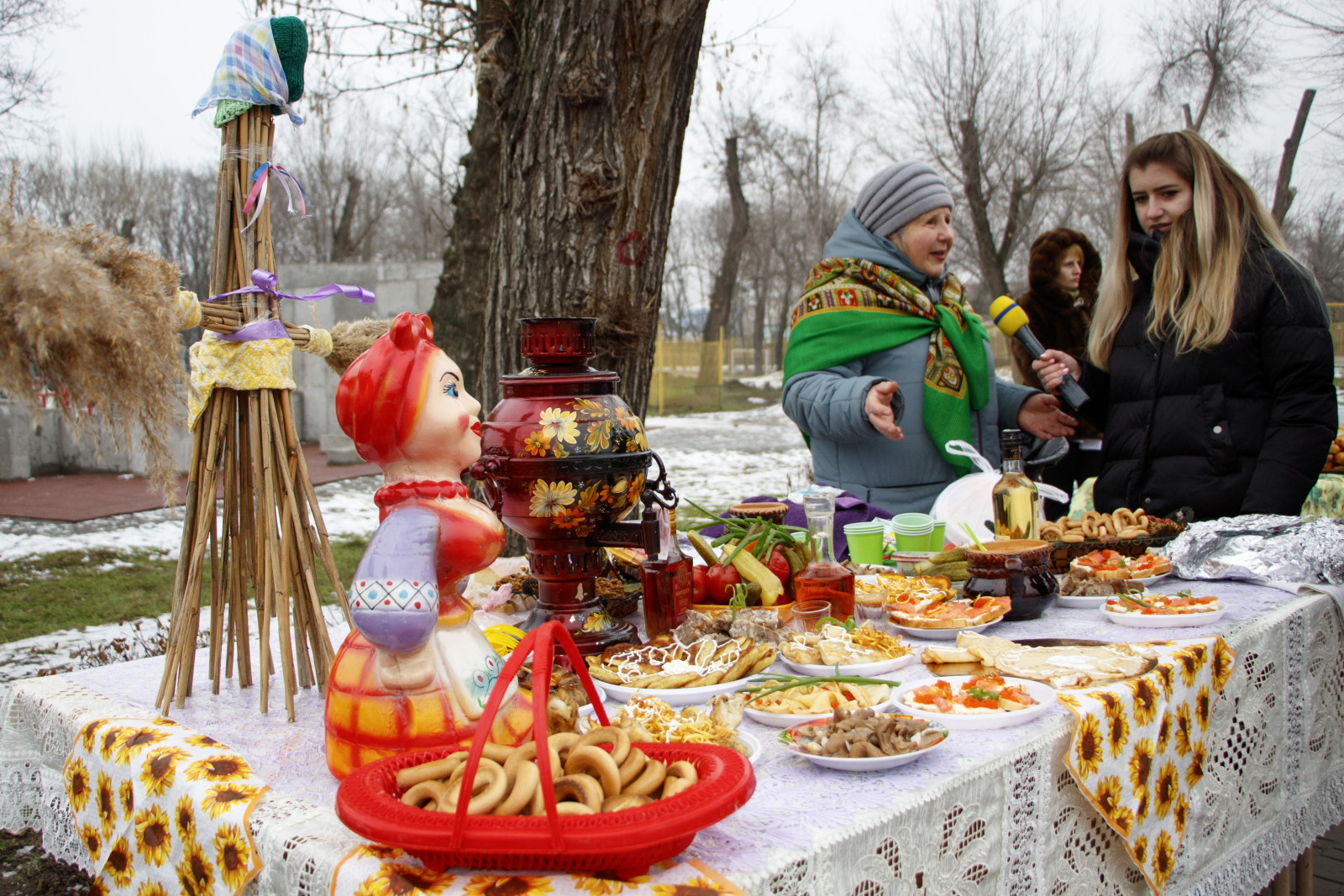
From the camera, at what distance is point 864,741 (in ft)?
4.01

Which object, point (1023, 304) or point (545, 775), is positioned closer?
point (545, 775)

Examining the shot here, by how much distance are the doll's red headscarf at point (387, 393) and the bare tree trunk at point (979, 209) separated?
60.9ft

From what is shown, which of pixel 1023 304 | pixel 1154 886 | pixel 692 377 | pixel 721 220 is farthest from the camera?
pixel 721 220

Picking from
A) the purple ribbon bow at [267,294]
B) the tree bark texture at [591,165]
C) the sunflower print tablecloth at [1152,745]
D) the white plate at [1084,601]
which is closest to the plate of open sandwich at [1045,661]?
the sunflower print tablecloth at [1152,745]

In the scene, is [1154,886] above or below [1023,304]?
below

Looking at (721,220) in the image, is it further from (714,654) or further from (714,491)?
(714,654)

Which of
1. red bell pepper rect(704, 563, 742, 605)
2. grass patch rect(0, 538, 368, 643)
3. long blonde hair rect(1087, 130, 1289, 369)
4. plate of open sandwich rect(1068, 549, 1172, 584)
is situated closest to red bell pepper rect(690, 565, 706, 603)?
red bell pepper rect(704, 563, 742, 605)

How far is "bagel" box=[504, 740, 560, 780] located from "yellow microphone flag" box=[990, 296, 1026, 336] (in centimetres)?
202

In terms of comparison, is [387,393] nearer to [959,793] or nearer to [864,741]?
[864,741]

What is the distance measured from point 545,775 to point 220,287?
115 centimetres

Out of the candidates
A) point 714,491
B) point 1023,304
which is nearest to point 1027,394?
point 1023,304

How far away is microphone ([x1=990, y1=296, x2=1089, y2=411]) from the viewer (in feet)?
8.63

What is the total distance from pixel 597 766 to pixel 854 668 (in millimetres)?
676

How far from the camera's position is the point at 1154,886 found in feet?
5.01
